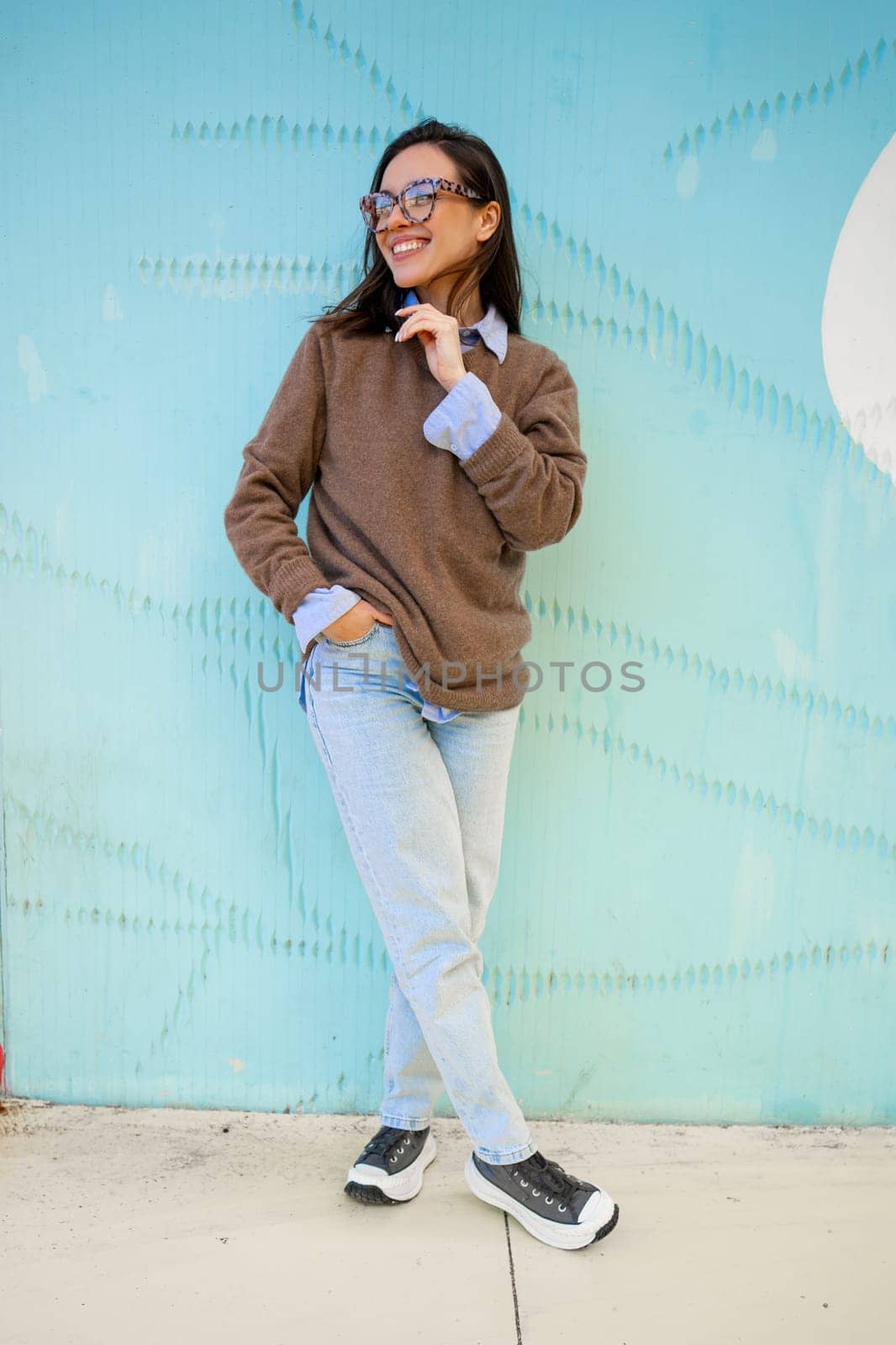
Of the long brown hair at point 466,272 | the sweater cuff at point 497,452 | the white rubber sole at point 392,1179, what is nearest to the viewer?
the sweater cuff at point 497,452

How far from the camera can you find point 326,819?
190 cm

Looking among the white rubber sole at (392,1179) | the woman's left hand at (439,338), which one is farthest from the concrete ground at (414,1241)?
the woman's left hand at (439,338)

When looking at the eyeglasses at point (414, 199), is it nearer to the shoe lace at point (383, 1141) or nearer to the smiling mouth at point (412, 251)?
the smiling mouth at point (412, 251)

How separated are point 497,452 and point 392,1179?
1152 mm

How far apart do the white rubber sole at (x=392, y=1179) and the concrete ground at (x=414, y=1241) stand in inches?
0.9

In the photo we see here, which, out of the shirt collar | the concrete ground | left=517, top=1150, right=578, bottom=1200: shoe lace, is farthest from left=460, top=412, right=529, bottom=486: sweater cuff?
the concrete ground

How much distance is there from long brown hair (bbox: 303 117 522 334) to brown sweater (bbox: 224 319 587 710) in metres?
0.05

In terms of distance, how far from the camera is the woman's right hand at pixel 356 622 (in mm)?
1510

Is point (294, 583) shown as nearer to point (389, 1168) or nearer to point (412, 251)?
point (412, 251)

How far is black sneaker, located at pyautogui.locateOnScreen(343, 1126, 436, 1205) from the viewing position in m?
1.68

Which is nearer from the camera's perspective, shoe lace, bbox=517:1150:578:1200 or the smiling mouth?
the smiling mouth

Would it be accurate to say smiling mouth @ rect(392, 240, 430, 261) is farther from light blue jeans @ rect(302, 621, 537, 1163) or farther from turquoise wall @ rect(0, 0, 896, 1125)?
light blue jeans @ rect(302, 621, 537, 1163)

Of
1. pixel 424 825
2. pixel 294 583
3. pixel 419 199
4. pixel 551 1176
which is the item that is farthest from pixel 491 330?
pixel 551 1176

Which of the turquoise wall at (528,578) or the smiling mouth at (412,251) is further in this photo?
the turquoise wall at (528,578)
